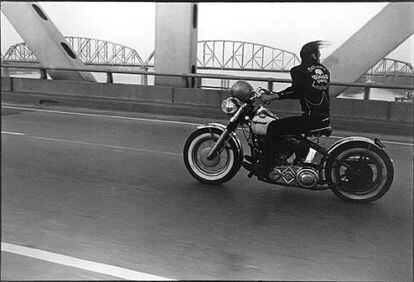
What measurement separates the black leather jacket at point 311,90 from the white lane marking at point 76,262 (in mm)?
1565

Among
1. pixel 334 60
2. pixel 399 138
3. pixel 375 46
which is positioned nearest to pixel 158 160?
pixel 334 60

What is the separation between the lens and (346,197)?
136 inches

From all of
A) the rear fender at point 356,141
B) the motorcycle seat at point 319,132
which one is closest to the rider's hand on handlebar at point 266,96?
the motorcycle seat at point 319,132

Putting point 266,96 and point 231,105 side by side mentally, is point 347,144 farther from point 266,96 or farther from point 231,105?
point 231,105

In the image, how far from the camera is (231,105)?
354 centimetres

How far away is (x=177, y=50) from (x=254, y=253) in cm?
226

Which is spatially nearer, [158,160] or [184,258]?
[184,258]

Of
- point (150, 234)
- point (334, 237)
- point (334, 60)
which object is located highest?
point (334, 60)

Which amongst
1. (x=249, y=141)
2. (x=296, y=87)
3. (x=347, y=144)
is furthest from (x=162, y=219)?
(x=347, y=144)

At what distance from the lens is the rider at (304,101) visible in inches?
116

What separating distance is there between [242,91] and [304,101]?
43 cm

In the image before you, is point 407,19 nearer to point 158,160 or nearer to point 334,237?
point 334,237

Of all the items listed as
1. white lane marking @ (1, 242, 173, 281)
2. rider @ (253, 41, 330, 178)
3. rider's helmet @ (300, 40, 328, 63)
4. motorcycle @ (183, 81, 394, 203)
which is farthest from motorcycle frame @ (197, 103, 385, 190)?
white lane marking @ (1, 242, 173, 281)

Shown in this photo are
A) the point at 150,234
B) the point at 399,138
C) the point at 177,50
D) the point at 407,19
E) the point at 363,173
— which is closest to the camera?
the point at 150,234
